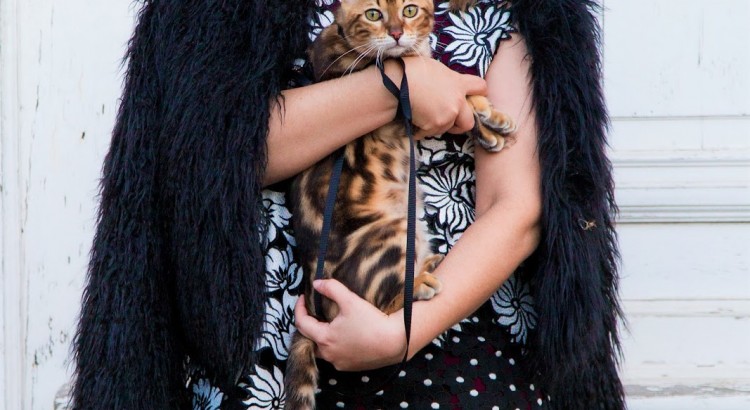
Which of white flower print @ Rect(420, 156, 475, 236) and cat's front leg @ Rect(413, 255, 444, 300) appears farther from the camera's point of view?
white flower print @ Rect(420, 156, 475, 236)

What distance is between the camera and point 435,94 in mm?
1244

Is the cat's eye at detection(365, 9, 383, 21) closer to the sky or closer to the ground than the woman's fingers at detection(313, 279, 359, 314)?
closer to the sky

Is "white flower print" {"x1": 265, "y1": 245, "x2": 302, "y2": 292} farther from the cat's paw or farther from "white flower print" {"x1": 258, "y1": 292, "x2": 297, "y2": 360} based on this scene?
the cat's paw

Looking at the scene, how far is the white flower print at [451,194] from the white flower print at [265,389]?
33 centimetres

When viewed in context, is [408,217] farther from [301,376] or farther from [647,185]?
[647,185]

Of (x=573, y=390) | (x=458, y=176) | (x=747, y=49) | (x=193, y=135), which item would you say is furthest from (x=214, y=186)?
(x=747, y=49)

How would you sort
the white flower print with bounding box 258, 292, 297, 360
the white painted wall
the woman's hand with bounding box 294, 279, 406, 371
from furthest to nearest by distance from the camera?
the white painted wall
the white flower print with bounding box 258, 292, 297, 360
the woman's hand with bounding box 294, 279, 406, 371

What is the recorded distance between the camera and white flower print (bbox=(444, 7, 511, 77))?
134cm

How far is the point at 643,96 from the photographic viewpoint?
2096 mm

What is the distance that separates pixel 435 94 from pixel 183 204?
15.2 inches

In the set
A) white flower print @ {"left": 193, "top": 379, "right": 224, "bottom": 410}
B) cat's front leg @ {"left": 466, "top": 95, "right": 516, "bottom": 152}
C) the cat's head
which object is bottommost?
white flower print @ {"left": 193, "top": 379, "right": 224, "bottom": 410}

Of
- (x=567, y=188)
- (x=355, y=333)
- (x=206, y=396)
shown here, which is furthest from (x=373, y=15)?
(x=206, y=396)

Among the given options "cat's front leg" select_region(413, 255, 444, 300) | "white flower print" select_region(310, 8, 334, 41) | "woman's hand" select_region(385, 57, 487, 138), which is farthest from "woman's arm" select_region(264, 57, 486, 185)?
"cat's front leg" select_region(413, 255, 444, 300)

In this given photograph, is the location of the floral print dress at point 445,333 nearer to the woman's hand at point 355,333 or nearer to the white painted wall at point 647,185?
the woman's hand at point 355,333
